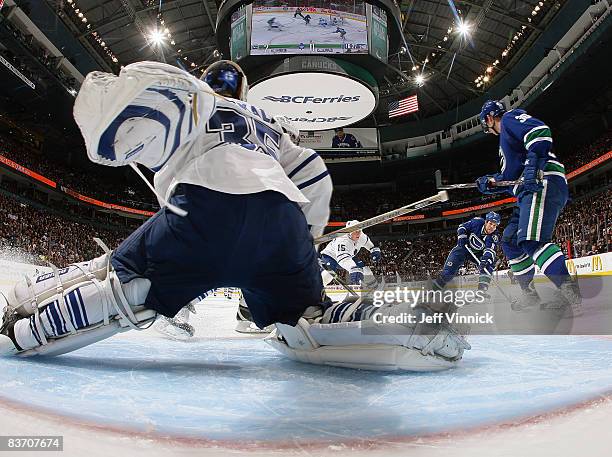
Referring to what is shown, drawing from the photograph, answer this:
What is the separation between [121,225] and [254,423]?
2137 centimetres

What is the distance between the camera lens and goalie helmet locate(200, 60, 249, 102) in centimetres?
139

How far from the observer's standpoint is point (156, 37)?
44.8ft

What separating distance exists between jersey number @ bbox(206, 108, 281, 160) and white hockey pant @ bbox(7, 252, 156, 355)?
471mm

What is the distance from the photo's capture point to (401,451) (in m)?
0.57

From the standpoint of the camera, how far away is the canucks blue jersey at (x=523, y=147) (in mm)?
2490

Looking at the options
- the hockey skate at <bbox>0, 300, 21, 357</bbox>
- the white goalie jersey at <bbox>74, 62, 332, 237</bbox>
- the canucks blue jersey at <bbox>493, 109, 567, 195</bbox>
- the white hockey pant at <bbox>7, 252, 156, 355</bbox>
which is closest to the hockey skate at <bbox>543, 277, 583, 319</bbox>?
the canucks blue jersey at <bbox>493, 109, 567, 195</bbox>

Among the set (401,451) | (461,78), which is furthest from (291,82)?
(401,451)

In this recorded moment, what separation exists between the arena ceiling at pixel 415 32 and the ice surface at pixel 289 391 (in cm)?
1242

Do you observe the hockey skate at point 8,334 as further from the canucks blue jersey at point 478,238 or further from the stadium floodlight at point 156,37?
the stadium floodlight at point 156,37

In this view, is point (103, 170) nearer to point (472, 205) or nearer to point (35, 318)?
point (472, 205)

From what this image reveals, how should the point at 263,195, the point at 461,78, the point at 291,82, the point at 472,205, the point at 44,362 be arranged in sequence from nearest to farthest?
the point at 263,195 → the point at 44,362 → the point at 291,82 → the point at 461,78 → the point at 472,205

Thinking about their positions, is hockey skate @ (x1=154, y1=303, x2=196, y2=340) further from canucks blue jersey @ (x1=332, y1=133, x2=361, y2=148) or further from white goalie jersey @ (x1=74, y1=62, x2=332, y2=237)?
canucks blue jersey @ (x1=332, y1=133, x2=361, y2=148)

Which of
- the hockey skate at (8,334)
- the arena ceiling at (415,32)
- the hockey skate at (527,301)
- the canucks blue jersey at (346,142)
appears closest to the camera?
the hockey skate at (8,334)

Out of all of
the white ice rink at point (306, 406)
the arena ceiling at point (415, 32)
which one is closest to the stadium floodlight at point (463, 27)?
the arena ceiling at point (415, 32)
